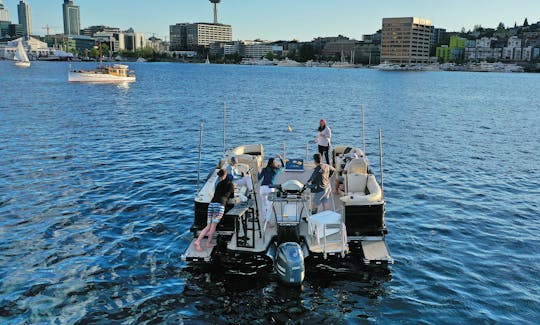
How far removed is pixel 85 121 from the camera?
136ft

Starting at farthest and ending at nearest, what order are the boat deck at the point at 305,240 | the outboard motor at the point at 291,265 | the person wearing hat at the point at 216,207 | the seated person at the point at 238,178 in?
the seated person at the point at 238,178, the person wearing hat at the point at 216,207, the boat deck at the point at 305,240, the outboard motor at the point at 291,265

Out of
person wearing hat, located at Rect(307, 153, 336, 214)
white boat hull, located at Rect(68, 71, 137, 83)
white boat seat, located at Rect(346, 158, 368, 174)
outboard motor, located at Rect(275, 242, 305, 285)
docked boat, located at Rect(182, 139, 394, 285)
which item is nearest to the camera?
outboard motor, located at Rect(275, 242, 305, 285)

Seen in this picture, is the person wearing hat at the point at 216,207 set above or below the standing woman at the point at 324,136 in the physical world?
below

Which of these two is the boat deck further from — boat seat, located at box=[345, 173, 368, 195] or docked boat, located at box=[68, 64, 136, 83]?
docked boat, located at box=[68, 64, 136, 83]

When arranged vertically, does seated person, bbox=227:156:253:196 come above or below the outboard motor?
above

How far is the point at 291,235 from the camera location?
12109mm

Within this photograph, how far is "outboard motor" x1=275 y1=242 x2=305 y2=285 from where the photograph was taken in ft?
36.9

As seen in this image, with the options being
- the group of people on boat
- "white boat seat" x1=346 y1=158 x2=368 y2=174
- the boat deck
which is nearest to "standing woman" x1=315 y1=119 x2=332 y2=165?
"white boat seat" x1=346 y1=158 x2=368 y2=174

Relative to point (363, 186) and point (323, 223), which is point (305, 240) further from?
point (363, 186)

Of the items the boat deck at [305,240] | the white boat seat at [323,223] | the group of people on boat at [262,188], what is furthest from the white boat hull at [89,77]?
the white boat seat at [323,223]

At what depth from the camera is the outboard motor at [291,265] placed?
36.9 feet

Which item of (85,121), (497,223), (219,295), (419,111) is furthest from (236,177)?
(419,111)

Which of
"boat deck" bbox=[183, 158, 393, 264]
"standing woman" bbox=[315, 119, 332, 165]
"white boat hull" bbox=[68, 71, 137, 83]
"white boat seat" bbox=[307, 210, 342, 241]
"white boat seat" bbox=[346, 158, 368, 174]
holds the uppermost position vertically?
"white boat hull" bbox=[68, 71, 137, 83]

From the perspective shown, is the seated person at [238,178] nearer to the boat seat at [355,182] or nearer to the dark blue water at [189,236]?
the dark blue water at [189,236]
